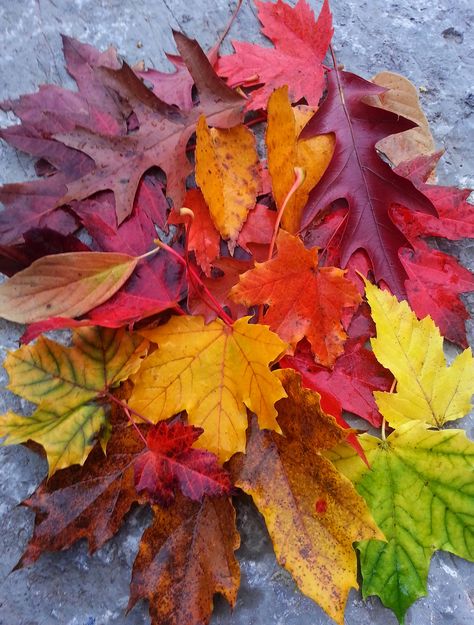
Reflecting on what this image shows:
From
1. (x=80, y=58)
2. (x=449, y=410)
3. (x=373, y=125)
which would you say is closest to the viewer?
(x=449, y=410)

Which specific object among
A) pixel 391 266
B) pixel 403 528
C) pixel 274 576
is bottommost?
pixel 274 576

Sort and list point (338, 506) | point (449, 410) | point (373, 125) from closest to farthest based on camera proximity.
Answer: point (338, 506) < point (449, 410) < point (373, 125)

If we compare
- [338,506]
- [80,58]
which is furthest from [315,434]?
[80,58]

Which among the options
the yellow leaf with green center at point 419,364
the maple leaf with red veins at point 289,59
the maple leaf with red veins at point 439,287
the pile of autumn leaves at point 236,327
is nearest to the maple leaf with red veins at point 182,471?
the pile of autumn leaves at point 236,327

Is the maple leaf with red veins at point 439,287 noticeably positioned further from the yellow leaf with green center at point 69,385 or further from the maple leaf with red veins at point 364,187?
the yellow leaf with green center at point 69,385

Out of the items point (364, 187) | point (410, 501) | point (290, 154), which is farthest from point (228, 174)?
point (410, 501)

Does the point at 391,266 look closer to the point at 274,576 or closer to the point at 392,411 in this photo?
the point at 392,411

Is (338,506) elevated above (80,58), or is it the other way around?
(80,58)
